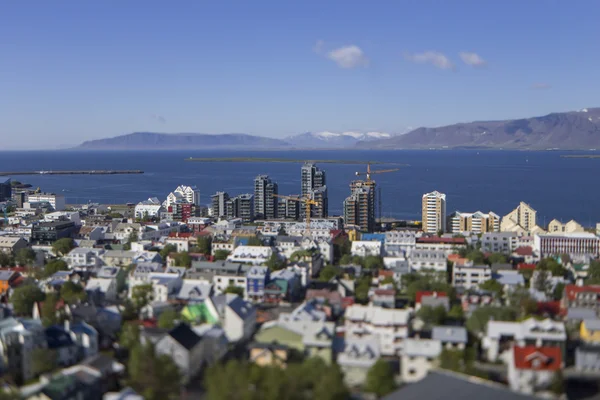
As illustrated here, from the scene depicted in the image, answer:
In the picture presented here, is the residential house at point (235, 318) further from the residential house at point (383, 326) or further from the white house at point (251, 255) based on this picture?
the white house at point (251, 255)

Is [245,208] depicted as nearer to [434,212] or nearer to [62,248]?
[434,212]

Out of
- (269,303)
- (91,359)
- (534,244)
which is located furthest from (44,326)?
(534,244)

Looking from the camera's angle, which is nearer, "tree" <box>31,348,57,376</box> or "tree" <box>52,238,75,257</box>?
"tree" <box>31,348,57,376</box>

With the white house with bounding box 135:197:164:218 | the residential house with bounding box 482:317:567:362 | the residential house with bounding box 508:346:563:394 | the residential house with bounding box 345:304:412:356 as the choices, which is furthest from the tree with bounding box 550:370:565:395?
the white house with bounding box 135:197:164:218

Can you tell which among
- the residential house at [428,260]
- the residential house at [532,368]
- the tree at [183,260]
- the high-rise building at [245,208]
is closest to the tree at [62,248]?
the tree at [183,260]

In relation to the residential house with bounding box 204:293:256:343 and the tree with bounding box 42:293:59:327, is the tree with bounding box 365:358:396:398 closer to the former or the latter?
the residential house with bounding box 204:293:256:343

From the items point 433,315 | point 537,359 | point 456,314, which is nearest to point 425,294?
point 456,314
